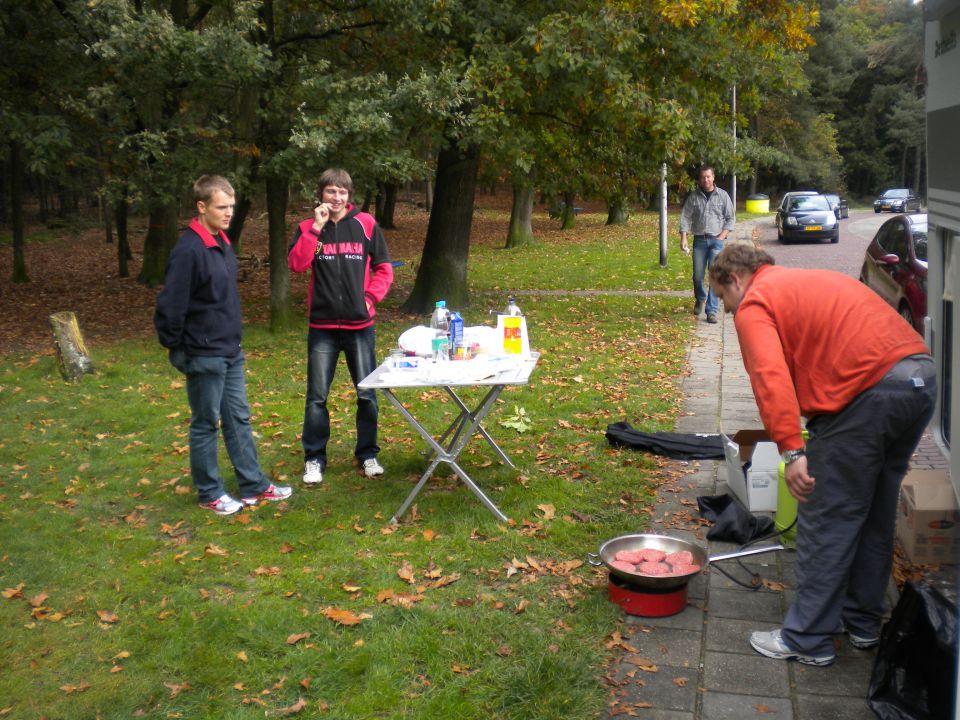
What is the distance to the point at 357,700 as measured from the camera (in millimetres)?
3908

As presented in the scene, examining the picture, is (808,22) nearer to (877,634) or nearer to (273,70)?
(273,70)

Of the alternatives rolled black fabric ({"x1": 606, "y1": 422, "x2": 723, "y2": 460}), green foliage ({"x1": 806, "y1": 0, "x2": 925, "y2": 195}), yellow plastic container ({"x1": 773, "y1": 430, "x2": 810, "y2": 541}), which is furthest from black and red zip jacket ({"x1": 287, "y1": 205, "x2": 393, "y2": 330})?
green foliage ({"x1": 806, "y1": 0, "x2": 925, "y2": 195})

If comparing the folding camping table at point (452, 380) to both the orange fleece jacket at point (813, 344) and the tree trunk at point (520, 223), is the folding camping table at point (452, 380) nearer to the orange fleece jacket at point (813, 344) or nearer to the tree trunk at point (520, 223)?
the orange fleece jacket at point (813, 344)

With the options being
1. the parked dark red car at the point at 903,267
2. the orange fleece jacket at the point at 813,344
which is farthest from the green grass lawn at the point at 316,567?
the parked dark red car at the point at 903,267

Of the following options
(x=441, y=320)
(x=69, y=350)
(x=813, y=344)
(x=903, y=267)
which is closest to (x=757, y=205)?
(x=903, y=267)

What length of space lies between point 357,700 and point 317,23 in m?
12.0

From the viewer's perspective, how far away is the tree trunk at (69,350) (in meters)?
10.8

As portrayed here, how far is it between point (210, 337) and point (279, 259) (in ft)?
24.8

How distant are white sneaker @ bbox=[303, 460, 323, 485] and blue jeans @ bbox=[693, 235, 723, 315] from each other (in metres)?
7.34

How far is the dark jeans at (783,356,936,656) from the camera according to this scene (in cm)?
384

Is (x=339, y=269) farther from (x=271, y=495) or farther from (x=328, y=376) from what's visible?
(x=271, y=495)

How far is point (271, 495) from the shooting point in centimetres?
633

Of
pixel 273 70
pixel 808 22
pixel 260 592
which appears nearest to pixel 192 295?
pixel 260 592

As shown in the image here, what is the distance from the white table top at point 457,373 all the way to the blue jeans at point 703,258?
717 centimetres
